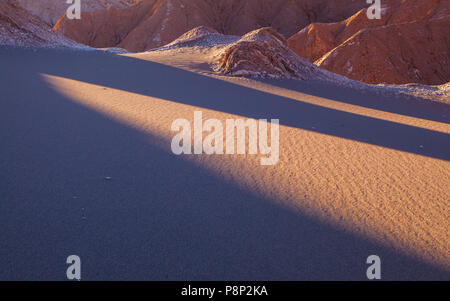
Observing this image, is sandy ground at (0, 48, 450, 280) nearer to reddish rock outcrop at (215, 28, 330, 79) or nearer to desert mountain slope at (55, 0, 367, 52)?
reddish rock outcrop at (215, 28, 330, 79)

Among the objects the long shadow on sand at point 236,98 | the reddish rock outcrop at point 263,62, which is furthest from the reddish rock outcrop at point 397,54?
the long shadow on sand at point 236,98

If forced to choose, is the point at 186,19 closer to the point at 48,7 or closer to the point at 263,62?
the point at 48,7

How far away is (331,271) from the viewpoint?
65.9 inches

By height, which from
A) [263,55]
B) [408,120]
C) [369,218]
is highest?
[263,55]

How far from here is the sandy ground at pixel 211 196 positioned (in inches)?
66.8

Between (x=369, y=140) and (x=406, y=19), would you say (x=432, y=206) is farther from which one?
(x=406, y=19)

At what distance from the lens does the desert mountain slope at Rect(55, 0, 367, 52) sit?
37.3m

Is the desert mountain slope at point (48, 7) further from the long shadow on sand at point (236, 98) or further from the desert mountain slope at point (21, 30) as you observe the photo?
→ the long shadow on sand at point (236, 98)

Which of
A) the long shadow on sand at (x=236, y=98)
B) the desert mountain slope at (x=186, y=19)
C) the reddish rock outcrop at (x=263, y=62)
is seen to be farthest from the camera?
the desert mountain slope at (x=186, y=19)

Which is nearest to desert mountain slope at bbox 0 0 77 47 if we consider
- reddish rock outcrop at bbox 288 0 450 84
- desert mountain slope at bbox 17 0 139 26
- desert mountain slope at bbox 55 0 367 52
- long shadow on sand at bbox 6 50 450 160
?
long shadow on sand at bbox 6 50 450 160

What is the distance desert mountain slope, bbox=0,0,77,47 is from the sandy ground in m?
6.45

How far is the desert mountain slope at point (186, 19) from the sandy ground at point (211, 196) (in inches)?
1373
